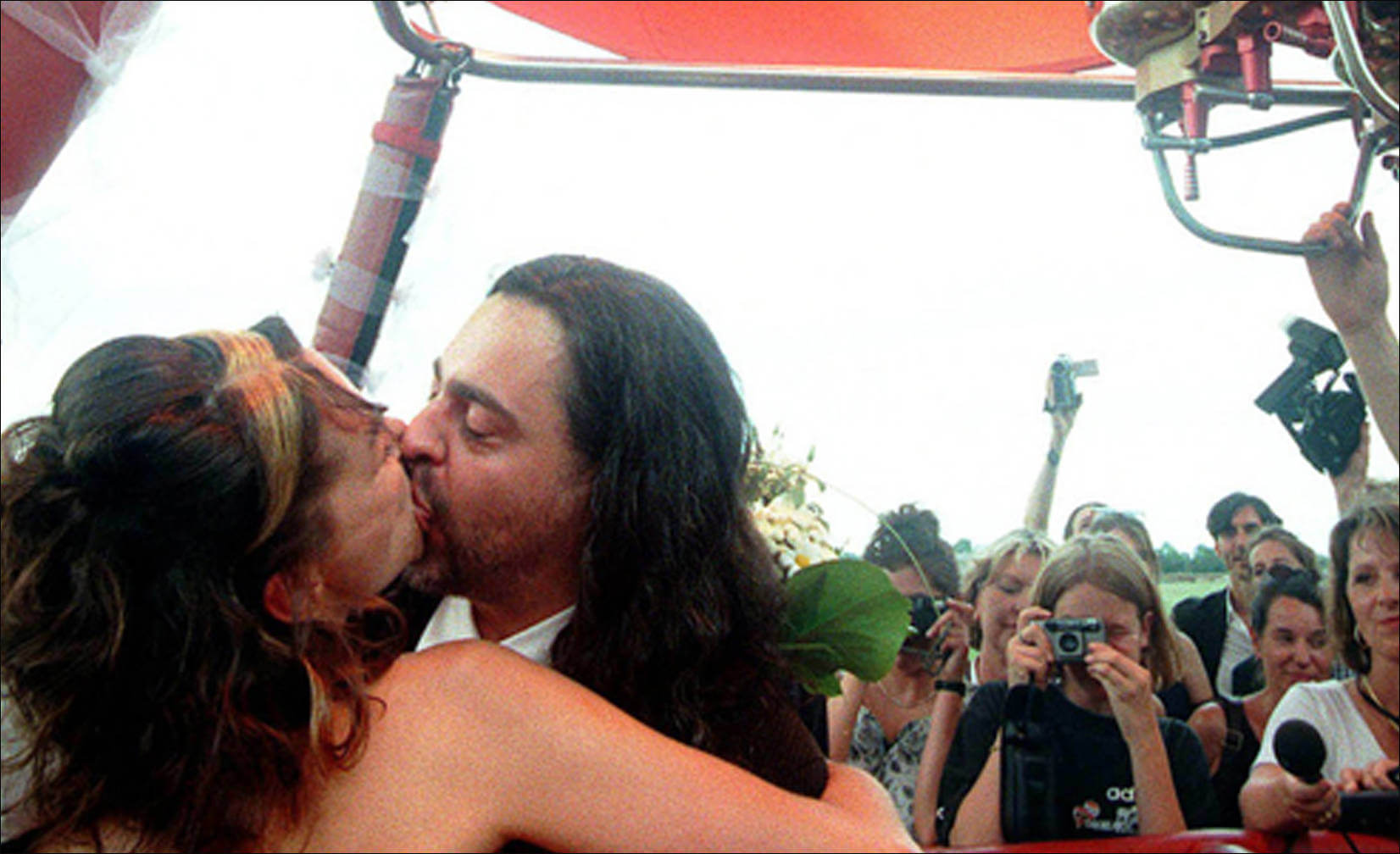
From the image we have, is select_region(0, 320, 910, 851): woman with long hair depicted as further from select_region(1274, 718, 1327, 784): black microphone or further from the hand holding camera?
the hand holding camera

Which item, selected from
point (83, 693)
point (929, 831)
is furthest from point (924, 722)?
point (83, 693)

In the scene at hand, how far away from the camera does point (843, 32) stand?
6.51 feet

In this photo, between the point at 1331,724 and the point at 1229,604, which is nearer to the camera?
the point at 1331,724

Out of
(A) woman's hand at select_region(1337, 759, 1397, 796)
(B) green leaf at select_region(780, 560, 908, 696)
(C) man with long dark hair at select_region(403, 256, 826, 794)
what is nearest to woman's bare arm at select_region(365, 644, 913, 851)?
(C) man with long dark hair at select_region(403, 256, 826, 794)

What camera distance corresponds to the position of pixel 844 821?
903 millimetres

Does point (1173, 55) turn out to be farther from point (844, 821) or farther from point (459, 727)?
point (459, 727)

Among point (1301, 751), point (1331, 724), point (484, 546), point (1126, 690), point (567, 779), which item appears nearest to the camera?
point (567, 779)

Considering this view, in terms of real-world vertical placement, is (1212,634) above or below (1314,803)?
above

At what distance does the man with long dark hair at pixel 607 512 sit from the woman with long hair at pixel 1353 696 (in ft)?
2.55

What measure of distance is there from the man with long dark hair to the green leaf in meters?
0.07

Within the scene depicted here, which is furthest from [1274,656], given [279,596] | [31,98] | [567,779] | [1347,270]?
[31,98]

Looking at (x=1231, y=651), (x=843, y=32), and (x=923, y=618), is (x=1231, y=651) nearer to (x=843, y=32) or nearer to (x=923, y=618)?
(x=923, y=618)

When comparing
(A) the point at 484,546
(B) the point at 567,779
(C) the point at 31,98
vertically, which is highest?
(C) the point at 31,98

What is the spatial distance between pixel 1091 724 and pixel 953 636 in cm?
27
